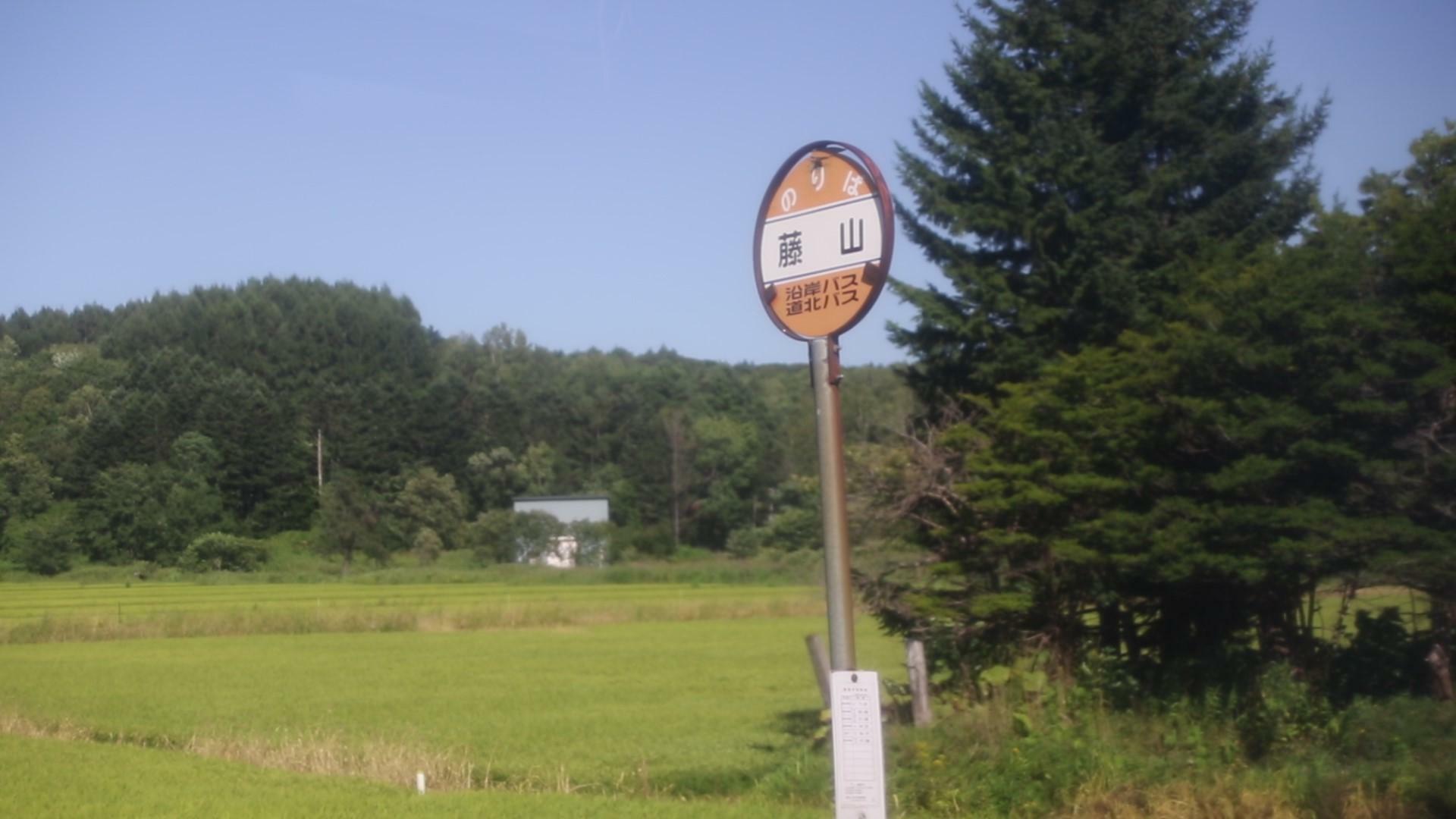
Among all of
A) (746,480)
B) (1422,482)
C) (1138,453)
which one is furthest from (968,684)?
(746,480)

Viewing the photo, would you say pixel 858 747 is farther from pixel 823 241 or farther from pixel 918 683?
pixel 918 683

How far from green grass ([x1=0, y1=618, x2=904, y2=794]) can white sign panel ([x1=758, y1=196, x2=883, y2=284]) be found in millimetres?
7982

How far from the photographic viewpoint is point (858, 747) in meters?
4.61

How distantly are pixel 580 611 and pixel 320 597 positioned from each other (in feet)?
38.0

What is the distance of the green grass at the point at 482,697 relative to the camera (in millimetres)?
16250

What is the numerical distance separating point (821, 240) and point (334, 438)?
82.6 ft

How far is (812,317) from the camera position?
5129 mm

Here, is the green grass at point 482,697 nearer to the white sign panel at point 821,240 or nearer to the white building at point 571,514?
the white building at point 571,514

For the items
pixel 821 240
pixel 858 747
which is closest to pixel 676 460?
pixel 821 240

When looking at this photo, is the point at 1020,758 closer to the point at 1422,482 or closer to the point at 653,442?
the point at 1422,482

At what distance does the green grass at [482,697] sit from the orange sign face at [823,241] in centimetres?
794

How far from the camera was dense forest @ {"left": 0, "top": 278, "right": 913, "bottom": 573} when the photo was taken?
22203 mm

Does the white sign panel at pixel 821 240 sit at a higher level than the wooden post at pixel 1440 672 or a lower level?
higher

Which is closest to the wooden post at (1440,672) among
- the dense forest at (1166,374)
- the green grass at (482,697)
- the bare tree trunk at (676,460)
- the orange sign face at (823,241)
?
the dense forest at (1166,374)
